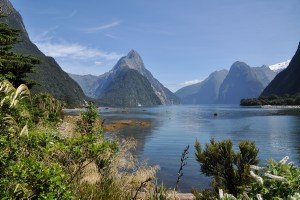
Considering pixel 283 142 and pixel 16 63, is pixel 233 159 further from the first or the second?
pixel 283 142

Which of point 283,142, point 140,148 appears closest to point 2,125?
point 140,148

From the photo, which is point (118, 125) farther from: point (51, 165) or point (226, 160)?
point (51, 165)

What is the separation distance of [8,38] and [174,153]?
20663 millimetres

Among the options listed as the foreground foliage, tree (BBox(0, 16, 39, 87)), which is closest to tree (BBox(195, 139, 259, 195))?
the foreground foliage

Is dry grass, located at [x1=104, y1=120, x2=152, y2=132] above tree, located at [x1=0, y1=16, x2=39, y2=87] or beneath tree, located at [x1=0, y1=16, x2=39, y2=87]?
beneath

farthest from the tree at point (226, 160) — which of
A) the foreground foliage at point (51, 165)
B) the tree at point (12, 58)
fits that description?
the tree at point (12, 58)

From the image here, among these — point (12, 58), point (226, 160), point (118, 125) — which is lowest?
point (118, 125)

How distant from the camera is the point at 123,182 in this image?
899 cm

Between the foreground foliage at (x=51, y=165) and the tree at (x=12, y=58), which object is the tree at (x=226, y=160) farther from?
the tree at (x=12, y=58)

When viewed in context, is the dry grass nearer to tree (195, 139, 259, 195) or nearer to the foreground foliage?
tree (195, 139, 259, 195)

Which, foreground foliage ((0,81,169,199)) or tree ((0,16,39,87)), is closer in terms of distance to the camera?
foreground foliage ((0,81,169,199))

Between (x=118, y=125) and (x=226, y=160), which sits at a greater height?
(x=226, y=160)

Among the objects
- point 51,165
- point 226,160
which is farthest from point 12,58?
point 51,165

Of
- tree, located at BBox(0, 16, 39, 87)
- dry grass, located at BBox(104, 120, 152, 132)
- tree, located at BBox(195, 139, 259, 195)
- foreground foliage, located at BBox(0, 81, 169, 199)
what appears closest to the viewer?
foreground foliage, located at BBox(0, 81, 169, 199)
